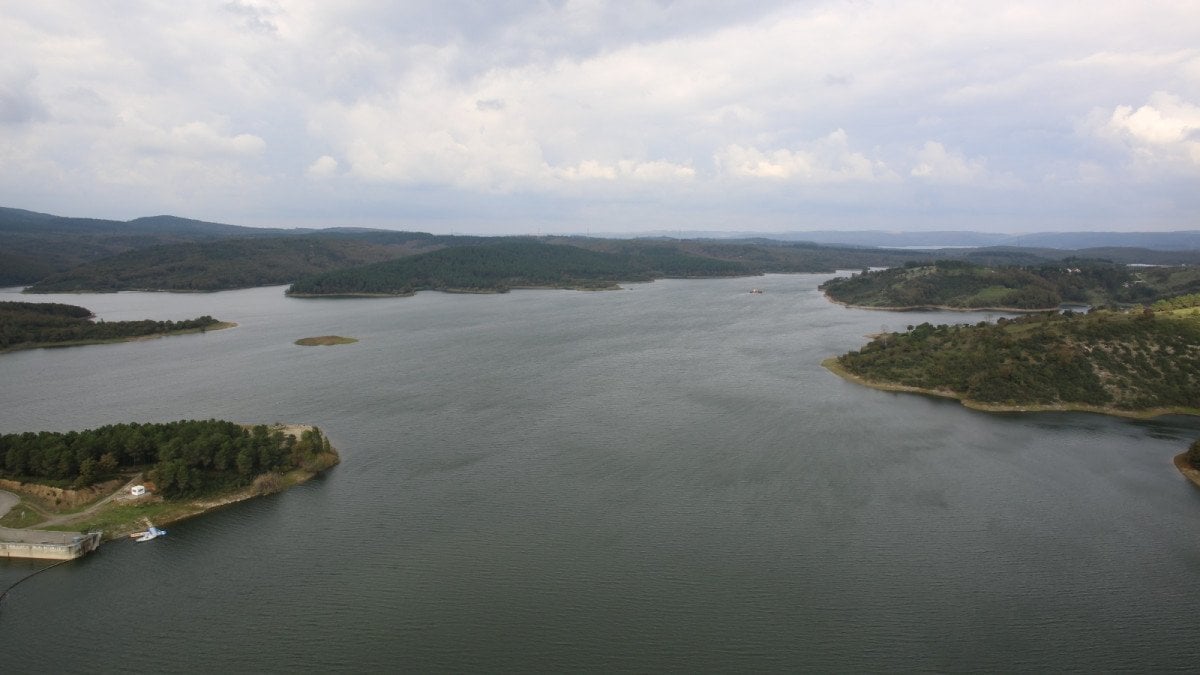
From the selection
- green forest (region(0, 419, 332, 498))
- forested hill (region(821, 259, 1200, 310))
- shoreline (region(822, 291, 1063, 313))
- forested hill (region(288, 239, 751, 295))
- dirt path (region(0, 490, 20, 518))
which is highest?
forested hill (region(288, 239, 751, 295))

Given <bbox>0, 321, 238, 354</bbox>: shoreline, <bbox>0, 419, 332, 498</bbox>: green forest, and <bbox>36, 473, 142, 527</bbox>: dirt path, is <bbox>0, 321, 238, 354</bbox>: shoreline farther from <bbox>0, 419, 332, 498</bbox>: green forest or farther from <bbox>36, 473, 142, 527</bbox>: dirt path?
<bbox>36, 473, 142, 527</bbox>: dirt path

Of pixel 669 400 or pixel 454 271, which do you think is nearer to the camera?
pixel 669 400

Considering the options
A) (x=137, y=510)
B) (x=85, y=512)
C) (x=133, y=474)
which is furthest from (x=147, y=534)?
(x=133, y=474)

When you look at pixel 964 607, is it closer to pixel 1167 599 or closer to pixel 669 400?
pixel 1167 599

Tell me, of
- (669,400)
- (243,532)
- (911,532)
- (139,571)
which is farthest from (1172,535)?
(139,571)

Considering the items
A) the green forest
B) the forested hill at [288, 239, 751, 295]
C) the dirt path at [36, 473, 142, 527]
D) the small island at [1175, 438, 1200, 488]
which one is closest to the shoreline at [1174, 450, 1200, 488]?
the small island at [1175, 438, 1200, 488]

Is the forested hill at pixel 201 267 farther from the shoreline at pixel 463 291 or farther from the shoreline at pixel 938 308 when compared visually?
the shoreline at pixel 938 308
